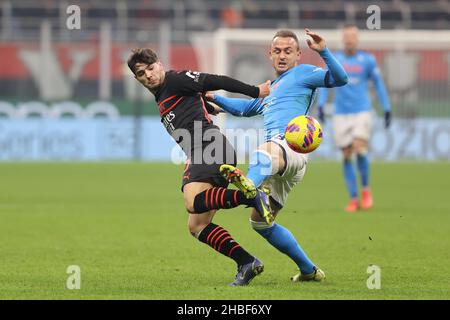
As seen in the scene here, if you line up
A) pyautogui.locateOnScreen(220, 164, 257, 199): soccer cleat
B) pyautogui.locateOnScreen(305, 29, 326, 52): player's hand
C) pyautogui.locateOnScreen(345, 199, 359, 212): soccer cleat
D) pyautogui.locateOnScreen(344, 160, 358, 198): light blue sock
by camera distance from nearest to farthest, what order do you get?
pyautogui.locateOnScreen(220, 164, 257, 199): soccer cleat < pyautogui.locateOnScreen(305, 29, 326, 52): player's hand < pyautogui.locateOnScreen(345, 199, 359, 212): soccer cleat < pyautogui.locateOnScreen(344, 160, 358, 198): light blue sock

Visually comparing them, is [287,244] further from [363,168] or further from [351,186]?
Result: [363,168]

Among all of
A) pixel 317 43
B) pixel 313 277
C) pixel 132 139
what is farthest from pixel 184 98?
pixel 132 139

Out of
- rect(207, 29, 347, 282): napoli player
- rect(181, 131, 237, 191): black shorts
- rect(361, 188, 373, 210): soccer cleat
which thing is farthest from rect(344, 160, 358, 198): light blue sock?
rect(181, 131, 237, 191): black shorts

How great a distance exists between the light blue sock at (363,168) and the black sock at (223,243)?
639cm

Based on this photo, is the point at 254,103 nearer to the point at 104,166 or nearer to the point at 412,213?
the point at 412,213

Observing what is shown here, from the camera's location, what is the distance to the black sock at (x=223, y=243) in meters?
6.68

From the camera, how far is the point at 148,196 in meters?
14.7

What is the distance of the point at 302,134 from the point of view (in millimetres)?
6492

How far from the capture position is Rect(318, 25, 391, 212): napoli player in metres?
12.9

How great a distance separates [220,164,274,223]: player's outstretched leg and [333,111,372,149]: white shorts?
674cm

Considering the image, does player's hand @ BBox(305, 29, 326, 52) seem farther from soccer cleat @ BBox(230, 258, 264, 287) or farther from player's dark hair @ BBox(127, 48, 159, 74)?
soccer cleat @ BBox(230, 258, 264, 287)

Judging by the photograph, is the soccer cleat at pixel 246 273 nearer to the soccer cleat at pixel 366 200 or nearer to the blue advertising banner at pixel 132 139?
the soccer cleat at pixel 366 200
